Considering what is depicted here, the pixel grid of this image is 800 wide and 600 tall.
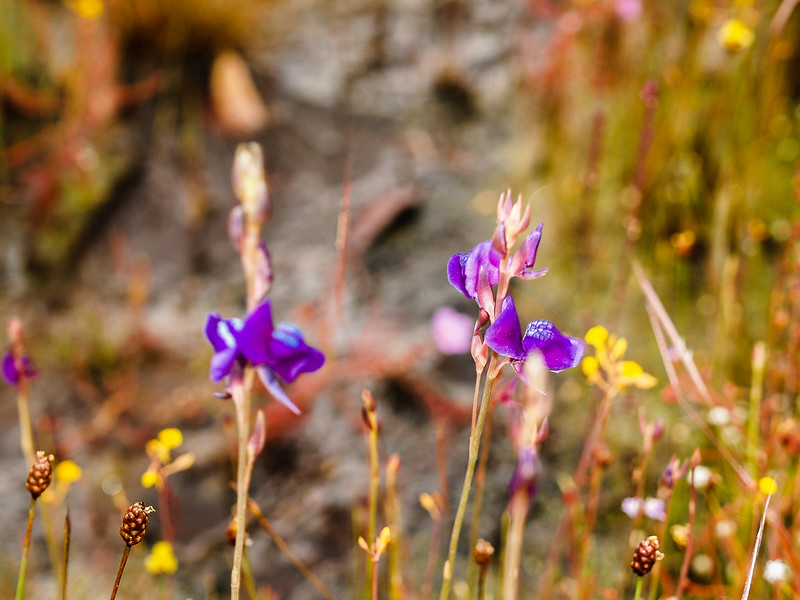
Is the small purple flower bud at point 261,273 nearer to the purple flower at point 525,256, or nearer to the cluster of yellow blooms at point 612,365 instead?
the purple flower at point 525,256

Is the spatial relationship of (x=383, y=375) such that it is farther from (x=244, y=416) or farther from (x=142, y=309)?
(x=244, y=416)

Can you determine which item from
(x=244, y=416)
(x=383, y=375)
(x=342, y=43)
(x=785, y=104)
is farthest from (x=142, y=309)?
(x=785, y=104)

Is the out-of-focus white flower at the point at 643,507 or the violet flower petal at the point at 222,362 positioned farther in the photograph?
the out-of-focus white flower at the point at 643,507

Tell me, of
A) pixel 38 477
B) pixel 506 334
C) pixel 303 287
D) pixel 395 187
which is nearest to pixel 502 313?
pixel 506 334

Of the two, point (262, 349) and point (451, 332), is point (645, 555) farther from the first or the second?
point (451, 332)

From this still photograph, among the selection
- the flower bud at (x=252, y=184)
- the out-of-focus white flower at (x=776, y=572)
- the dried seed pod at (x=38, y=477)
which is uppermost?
the flower bud at (x=252, y=184)

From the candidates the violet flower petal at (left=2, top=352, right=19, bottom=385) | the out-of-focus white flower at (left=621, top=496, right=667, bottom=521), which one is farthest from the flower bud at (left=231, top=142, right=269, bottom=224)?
the out-of-focus white flower at (left=621, top=496, right=667, bottom=521)

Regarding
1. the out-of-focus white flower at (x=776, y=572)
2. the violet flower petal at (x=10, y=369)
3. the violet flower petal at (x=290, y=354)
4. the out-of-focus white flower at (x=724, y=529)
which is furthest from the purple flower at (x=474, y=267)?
the out-of-focus white flower at (x=724, y=529)
